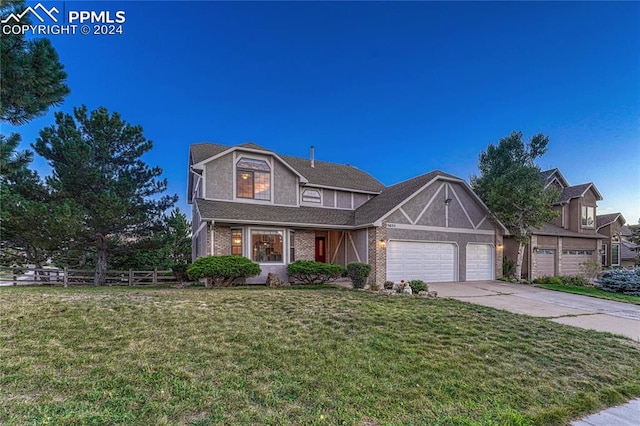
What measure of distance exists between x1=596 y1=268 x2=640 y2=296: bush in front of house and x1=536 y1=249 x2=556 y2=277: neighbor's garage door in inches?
154

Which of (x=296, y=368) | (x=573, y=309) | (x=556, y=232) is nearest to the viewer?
(x=296, y=368)

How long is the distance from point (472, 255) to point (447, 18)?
37.9ft

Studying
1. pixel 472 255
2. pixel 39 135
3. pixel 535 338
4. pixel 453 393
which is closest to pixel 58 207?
pixel 39 135

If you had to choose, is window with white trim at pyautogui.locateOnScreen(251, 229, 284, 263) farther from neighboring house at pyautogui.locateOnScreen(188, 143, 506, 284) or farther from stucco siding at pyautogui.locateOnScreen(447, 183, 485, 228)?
stucco siding at pyautogui.locateOnScreen(447, 183, 485, 228)

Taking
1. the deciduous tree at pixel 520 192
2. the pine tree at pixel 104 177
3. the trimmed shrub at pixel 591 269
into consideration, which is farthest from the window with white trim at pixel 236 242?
the trimmed shrub at pixel 591 269

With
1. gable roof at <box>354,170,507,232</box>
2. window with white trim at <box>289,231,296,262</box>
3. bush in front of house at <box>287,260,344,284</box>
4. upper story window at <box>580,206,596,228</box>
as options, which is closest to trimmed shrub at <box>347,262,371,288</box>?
bush in front of house at <box>287,260,344,284</box>

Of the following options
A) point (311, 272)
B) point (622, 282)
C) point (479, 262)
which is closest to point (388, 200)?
Result: point (311, 272)

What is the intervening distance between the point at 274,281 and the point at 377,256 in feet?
15.9

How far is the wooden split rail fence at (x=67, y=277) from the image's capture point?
14672mm

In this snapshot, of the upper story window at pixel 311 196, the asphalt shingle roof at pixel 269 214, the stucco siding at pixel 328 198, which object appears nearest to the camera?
the asphalt shingle roof at pixel 269 214

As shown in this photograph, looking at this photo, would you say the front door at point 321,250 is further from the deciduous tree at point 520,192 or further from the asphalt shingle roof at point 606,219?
the asphalt shingle roof at point 606,219

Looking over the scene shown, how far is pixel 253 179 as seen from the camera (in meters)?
15.4

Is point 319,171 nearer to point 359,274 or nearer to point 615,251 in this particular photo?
point 359,274

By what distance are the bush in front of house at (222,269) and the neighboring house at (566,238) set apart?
16.2 metres
